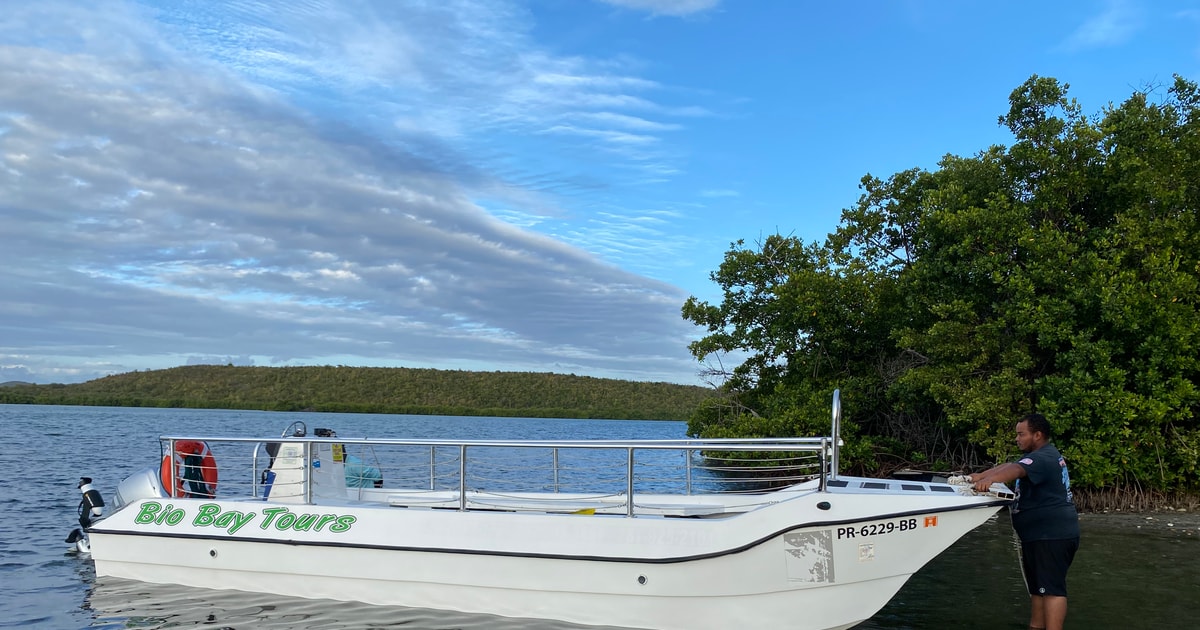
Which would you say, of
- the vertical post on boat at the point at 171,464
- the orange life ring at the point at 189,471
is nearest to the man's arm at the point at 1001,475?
the orange life ring at the point at 189,471

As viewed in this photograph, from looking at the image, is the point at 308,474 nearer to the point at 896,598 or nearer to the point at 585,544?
the point at 585,544

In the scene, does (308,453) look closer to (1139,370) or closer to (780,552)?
(780,552)

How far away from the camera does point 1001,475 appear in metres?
6.50

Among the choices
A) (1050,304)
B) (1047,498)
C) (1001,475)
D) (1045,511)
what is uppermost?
(1050,304)

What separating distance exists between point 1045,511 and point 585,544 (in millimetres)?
3736

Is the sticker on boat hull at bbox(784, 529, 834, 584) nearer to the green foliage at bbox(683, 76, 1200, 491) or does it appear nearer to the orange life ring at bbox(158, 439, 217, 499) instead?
the orange life ring at bbox(158, 439, 217, 499)

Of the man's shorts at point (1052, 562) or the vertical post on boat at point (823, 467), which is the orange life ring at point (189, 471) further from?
the man's shorts at point (1052, 562)

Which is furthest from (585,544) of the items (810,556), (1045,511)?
(1045,511)

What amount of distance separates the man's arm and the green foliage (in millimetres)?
9579

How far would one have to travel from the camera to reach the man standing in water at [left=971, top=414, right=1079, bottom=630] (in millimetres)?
6516

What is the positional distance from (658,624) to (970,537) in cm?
871

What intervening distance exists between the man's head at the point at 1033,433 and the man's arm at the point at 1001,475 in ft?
0.74

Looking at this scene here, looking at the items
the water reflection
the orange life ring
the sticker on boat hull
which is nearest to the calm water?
the water reflection

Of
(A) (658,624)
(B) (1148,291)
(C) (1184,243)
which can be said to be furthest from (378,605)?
(C) (1184,243)
